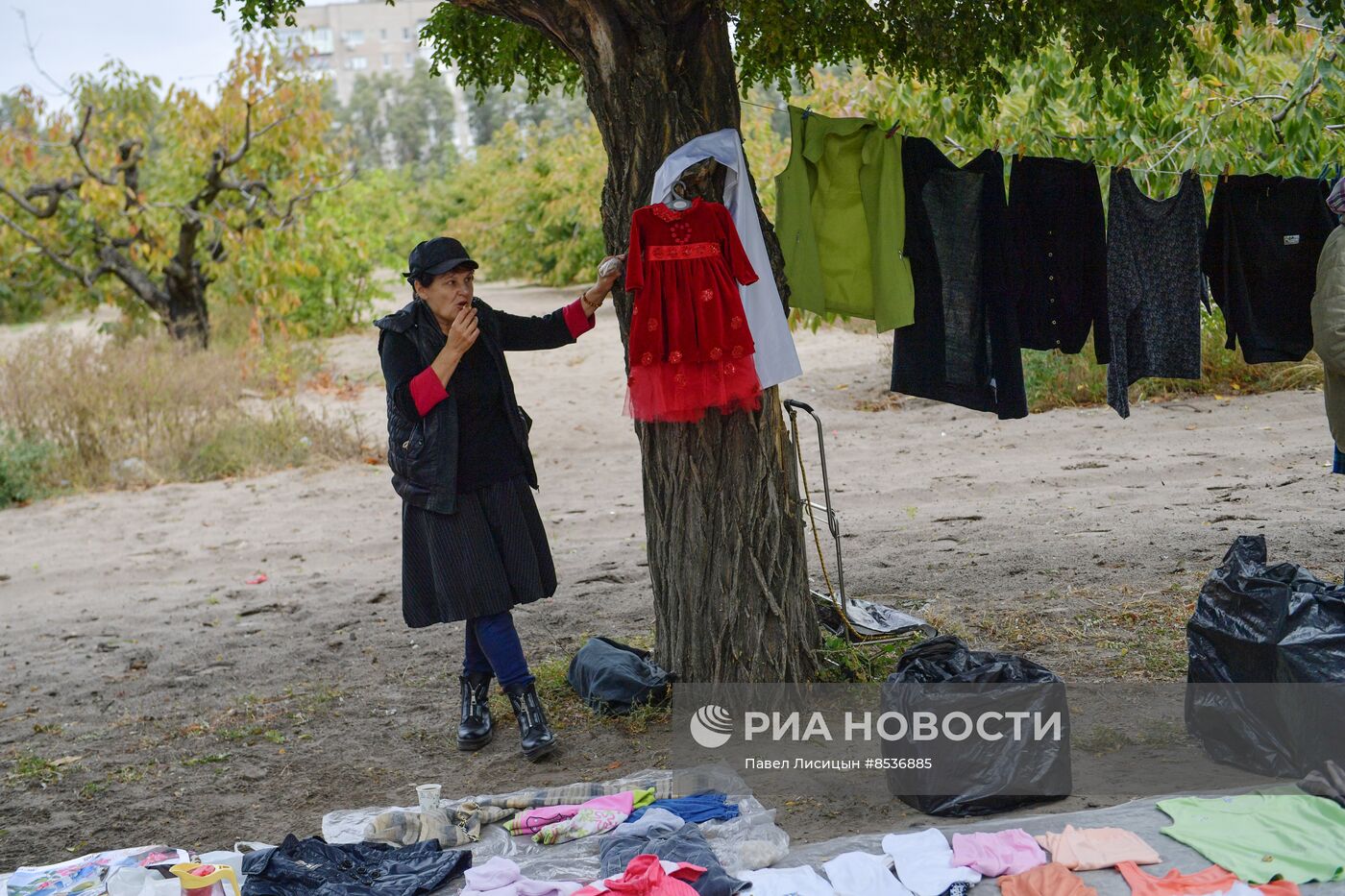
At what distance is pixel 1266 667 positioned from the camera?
3.79 m

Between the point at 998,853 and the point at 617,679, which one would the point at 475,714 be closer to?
the point at 617,679

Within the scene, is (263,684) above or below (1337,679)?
below

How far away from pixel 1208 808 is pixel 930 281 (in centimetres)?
243

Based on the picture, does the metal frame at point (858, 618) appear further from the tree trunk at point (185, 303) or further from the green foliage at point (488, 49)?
the tree trunk at point (185, 303)

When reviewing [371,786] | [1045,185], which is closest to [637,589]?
[371,786]

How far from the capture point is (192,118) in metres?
15.8

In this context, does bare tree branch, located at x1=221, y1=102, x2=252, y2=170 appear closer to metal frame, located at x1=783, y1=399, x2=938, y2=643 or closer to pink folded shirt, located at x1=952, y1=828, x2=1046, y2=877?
metal frame, located at x1=783, y1=399, x2=938, y2=643

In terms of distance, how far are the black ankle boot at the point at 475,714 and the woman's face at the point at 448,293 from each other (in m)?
1.47

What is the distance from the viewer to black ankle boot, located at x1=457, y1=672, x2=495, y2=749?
4.82 metres

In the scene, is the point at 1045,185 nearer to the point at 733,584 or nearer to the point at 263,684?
the point at 733,584

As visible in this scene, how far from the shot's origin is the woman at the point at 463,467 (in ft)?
14.5

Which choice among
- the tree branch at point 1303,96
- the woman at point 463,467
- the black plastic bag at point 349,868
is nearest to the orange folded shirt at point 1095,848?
the black plastic bag at point 349,868

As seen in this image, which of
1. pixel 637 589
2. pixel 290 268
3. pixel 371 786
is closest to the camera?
pixel 371 786

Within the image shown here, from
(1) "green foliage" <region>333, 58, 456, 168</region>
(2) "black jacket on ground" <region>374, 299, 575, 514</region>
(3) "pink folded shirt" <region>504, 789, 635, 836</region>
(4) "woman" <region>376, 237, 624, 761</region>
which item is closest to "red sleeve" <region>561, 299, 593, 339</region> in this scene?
(4) "woman" <region>376, 237, 624, 761</region>
